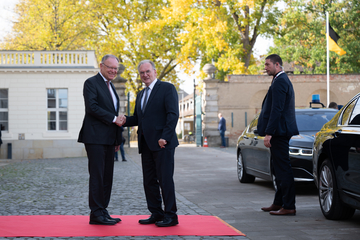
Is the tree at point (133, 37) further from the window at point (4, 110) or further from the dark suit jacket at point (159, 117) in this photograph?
the dark suit jacket at point (159, 117)

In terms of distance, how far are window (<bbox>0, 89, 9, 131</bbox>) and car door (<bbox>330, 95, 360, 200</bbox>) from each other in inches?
746

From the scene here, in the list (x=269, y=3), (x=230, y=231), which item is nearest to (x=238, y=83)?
(x=269, y=3)

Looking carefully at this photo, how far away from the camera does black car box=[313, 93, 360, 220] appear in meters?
5.18

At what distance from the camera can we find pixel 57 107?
21828 mm

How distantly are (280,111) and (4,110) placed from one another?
18.4 metres

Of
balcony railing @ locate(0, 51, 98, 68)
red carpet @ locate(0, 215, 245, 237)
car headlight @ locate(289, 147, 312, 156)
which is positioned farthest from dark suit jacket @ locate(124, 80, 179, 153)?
balcony railing @ locate(0, 51, 98, 68)

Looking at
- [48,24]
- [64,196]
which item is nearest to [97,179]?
[64,196]

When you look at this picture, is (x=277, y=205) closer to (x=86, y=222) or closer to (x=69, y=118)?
(x=86, y=222)

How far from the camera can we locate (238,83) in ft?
84.4

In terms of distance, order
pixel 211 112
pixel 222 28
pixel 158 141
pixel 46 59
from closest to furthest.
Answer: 1. pixel 158 141
2. pixel 46 59
3. pixel 211 112
4. pixel 222 28

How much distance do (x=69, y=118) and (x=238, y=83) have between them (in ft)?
31.1

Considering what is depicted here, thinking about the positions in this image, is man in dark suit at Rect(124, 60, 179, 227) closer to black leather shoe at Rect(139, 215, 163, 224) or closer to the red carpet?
black leather shoe at Rect(139, 215, 163, 224)

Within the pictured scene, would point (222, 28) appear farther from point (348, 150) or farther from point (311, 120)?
point (348, 150)

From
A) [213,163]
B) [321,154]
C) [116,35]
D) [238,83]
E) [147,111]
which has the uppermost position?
[116,35]
